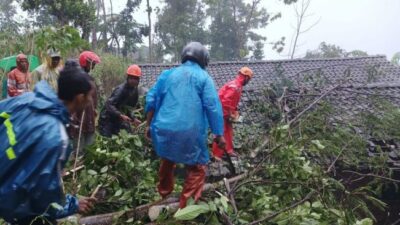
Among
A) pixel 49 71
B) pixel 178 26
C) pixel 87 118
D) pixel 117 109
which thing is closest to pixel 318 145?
pixel 117 109

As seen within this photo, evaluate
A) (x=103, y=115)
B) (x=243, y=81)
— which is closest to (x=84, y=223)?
(x=103, y=115)

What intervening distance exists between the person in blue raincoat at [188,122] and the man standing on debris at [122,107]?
1.39 metres

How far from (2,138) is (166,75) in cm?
200

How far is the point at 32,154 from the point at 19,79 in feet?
13.1

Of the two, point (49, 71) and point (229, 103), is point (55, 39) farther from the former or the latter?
point (229, 103)

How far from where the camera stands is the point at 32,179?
168cm

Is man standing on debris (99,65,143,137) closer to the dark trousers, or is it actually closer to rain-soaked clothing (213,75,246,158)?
rain-soaked clothing (213,75,246,158)

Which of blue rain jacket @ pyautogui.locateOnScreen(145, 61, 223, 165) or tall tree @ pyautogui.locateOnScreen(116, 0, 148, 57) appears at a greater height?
tall tree @ pyautogui.locateOnScreen(116, 0, 148, 57)

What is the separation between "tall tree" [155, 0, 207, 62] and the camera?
24500 mm

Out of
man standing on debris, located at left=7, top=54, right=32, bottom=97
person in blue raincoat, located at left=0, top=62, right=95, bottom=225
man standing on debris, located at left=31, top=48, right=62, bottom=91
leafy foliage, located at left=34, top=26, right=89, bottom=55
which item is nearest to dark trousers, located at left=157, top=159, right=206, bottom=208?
person in blue raincoat, located at left=0, top=62, right=95, bottom=225

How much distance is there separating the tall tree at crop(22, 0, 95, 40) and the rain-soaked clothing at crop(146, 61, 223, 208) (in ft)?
28.3

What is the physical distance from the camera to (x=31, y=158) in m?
1.69

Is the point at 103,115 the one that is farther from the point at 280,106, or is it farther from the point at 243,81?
the point at 280,106

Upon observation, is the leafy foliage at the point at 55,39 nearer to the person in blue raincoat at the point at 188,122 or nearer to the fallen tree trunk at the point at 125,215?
the person in blue raincoat at the point at 188,122
